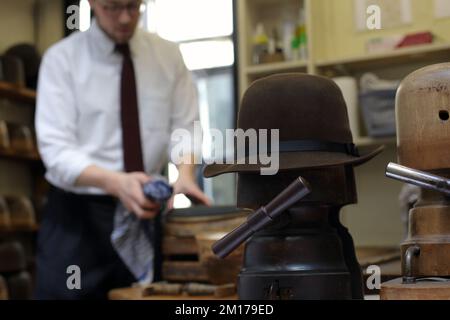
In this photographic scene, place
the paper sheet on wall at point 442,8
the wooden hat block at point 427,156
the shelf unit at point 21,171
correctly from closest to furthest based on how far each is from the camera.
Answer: the wooden hat block at point 427,156, the paper sheet on wall at point 442,8, the shelf unit at point 21,171

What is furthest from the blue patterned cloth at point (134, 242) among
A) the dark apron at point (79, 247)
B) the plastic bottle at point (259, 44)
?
the plastic bottle at point (259, 44)

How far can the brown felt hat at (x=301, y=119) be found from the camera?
0.56 m

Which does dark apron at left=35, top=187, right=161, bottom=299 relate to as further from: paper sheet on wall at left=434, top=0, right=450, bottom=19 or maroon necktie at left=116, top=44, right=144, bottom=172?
paper sheet on wall at left=434, top=0, right=450, bottom=19

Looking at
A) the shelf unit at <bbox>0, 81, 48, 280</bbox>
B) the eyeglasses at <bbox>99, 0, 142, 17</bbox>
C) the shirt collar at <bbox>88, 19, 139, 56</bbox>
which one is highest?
the eyeglasses at <bbox>99, 0, 142, 17</bbox>

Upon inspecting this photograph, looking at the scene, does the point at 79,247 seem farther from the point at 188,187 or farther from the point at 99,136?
the point at 188,187

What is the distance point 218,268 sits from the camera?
3.19 ft

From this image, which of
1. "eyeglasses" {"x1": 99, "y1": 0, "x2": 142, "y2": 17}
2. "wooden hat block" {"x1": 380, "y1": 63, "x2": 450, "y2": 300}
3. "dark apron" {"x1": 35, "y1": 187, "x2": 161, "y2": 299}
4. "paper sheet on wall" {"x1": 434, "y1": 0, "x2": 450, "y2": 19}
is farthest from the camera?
"dark apron" {"x1": 35, "y1": 187, "x2": 161, "y2": 299}

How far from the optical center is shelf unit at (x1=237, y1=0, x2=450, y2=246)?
2.06 feet

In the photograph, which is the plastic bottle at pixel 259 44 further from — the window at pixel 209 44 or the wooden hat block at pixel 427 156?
the wooden hat block at pixel 427 156

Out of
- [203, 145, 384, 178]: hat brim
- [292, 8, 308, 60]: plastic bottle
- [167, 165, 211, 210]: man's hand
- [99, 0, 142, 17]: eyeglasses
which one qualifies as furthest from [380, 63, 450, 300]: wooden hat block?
[99, 0, 142, 17]: eyeglasses

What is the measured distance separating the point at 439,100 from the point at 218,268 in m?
0.54

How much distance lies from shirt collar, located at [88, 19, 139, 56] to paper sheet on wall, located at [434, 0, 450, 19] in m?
0.66

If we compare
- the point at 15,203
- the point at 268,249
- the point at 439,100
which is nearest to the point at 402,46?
the point at 439,100

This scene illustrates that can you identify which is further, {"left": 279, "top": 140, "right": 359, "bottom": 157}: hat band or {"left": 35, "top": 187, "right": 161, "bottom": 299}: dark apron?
{"left": 35, "top": 187, "right": 161, "bottom": 299}: dark apron
